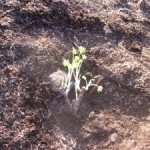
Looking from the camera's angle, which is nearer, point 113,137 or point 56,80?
point 113,137

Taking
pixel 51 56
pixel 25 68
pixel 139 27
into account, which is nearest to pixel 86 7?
pixel 139 27

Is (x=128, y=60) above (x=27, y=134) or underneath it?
above

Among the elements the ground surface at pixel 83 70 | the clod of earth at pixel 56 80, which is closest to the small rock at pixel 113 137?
the ground surface at pixel 83 70

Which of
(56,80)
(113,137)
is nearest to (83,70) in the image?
(56,80)

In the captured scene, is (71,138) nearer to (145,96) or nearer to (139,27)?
(145,96)

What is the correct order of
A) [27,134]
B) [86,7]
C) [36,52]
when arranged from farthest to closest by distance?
[86,7] < [36,52] < [27,134]

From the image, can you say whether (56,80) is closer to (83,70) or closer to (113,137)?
(83,70)

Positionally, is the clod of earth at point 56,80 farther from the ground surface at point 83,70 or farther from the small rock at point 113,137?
the small rock at point 113,137

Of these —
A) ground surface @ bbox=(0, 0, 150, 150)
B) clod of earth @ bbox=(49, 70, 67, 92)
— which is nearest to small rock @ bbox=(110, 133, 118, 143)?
ground surface @ bbox=(0, 0, 150, 150)
